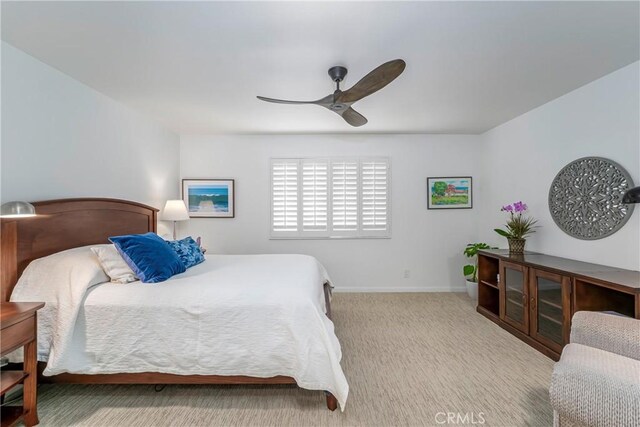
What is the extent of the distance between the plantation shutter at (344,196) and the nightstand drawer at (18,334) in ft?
11.1

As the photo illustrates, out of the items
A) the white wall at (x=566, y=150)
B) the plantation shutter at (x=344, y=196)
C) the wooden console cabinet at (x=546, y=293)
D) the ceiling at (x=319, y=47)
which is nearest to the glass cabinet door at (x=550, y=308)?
the wooden console cabinet at (x=546, y=293)

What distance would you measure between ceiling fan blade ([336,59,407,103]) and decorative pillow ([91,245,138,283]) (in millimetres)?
2037

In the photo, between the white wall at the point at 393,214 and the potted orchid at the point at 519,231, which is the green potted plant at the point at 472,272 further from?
the potted orchid at the point at 519,231

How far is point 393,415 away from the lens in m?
1.86

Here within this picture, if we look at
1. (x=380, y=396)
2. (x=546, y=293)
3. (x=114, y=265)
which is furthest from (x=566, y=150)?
(x=114, y=265)

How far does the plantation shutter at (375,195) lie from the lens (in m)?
4.53

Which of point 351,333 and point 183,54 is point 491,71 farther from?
point 351,333

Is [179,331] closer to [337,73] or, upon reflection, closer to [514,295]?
[337,73]

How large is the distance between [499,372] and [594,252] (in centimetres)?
144

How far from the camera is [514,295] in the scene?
10.0 feet

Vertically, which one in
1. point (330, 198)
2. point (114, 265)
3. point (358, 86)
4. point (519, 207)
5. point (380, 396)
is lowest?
point (380, 396)

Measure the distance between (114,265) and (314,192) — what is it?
2825mm

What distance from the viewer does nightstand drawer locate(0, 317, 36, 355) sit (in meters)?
1.57

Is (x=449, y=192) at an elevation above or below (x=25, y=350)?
above
